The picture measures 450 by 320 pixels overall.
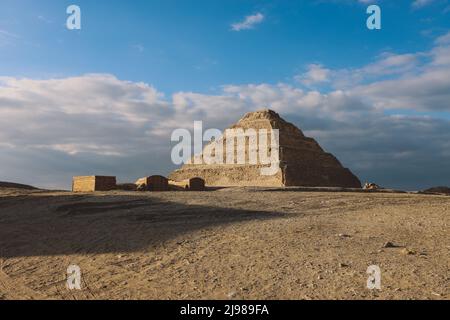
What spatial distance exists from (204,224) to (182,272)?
4.50 metres

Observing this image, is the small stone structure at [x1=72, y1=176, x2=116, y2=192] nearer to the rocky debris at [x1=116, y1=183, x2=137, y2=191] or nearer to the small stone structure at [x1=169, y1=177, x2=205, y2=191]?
the rocky debris at [x1=116, y1=183, x2=137, y2=191]

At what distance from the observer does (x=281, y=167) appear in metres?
54.2

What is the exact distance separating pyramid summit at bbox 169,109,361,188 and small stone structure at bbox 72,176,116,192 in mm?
25675

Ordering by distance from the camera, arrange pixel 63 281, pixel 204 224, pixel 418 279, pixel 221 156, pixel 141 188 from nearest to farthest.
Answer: pixel 418 279 < pixel 63 281 < pixel 204 224 < pixel 141 188 < pixel 221 156

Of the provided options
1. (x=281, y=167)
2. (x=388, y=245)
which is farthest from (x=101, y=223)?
(x=281, y=167)

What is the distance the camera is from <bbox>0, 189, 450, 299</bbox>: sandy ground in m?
6.41

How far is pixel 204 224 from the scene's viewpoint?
1184 cm

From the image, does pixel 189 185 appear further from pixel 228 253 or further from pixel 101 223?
pixel 228 253

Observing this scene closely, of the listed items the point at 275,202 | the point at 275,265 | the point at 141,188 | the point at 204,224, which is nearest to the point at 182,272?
the point at 275,265

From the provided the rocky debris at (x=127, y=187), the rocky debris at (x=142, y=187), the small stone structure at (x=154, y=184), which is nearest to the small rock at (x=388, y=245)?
the rocky debris at (x=142, y=187)

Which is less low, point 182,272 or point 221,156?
point 221,156

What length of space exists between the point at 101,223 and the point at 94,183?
1488 cm

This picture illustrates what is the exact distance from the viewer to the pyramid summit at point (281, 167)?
54531 millimetres

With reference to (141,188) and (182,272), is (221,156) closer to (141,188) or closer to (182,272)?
(141,188)
